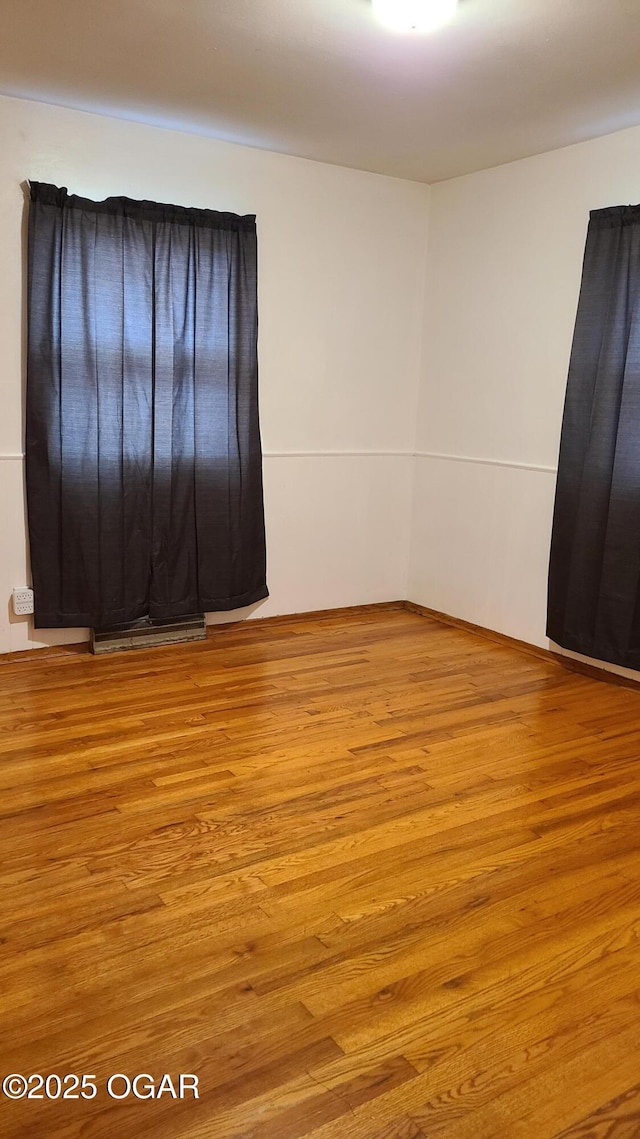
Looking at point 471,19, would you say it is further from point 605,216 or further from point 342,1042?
point 342,1042

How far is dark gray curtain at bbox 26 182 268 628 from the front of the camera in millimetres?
3678

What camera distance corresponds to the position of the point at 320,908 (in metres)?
2.13

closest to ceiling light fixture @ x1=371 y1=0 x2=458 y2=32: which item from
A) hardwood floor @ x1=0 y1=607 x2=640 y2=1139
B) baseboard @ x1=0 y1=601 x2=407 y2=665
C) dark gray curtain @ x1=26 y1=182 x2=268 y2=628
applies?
dark gray curtain @ x1=26 y1=182 x2=268 y2=628

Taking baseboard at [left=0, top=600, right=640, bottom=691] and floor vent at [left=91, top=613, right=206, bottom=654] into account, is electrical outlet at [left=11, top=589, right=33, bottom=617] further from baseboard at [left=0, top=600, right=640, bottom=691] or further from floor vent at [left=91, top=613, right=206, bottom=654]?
floor vent at [left=91, top=613, right=206, bottom=654]

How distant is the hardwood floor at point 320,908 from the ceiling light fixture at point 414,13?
247cm

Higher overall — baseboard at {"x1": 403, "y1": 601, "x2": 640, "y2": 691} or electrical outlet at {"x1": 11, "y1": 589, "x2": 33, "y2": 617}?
electrical outlet at {"x1": 11, "y1": 589, "x2": 33, "y2": 617}

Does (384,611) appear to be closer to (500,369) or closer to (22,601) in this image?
(500,369)

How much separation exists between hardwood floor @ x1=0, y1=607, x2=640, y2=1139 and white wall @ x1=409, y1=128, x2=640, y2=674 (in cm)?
107

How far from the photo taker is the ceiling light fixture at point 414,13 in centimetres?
246

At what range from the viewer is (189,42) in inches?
114

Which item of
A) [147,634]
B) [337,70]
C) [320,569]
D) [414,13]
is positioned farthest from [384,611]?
[414,13]

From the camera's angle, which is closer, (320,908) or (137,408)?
(320,908)

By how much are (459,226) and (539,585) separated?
82.5 inches

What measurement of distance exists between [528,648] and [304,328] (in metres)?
2.13
